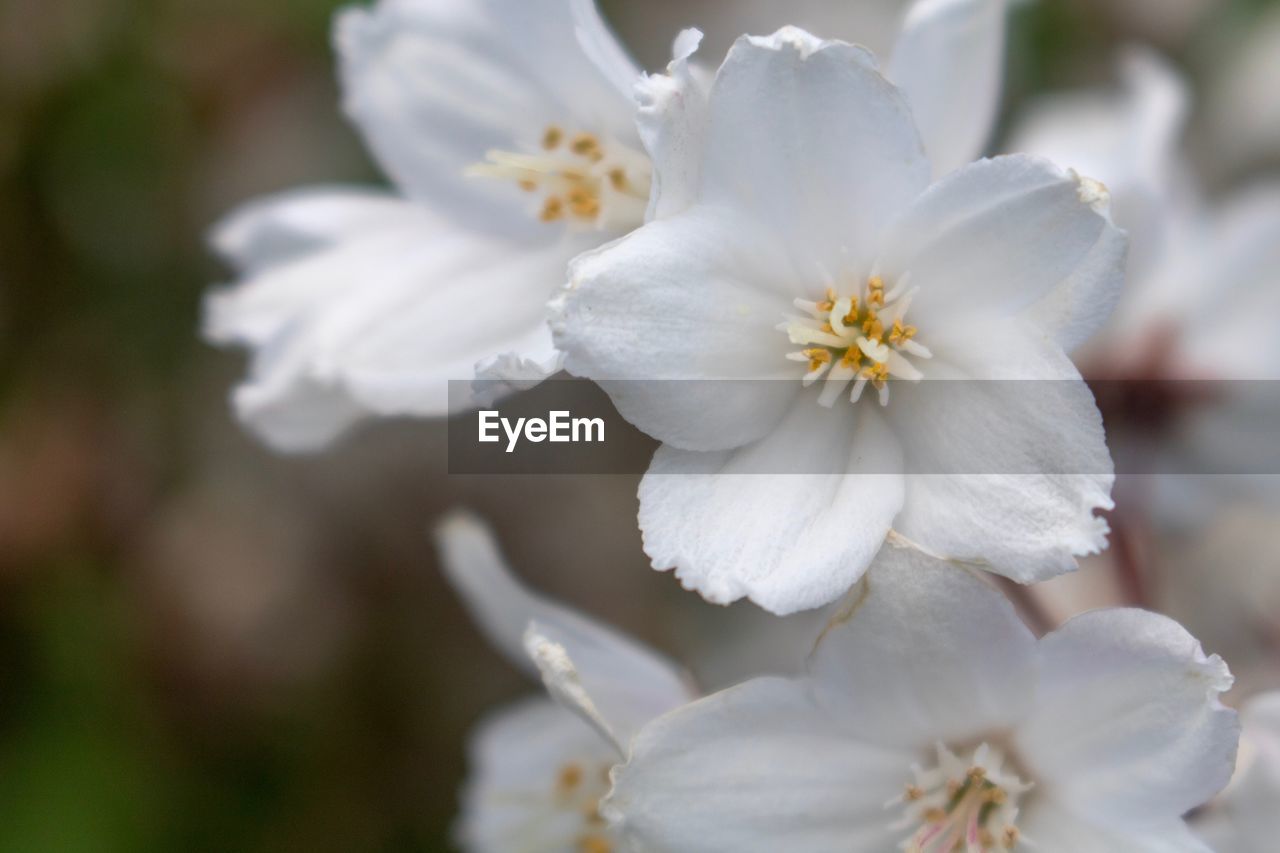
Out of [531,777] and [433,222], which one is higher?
[433,222]

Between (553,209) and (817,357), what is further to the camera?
(553,209)

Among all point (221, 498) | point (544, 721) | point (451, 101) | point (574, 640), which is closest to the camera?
point (574, 640)

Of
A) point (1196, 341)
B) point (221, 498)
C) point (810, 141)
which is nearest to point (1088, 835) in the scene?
point (810, 141)

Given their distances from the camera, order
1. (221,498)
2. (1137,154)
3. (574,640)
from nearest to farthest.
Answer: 1. (574,640)
2. (1137,154)
3. (221,498)

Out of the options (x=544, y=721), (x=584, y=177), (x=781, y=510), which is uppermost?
(x=584, y=177)

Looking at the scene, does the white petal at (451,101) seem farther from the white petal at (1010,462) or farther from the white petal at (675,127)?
the white petal at (1010,462)

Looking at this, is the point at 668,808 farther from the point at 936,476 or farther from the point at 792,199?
the point at 792,199

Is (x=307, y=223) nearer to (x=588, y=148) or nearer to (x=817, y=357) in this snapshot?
(x=588, y=148)
